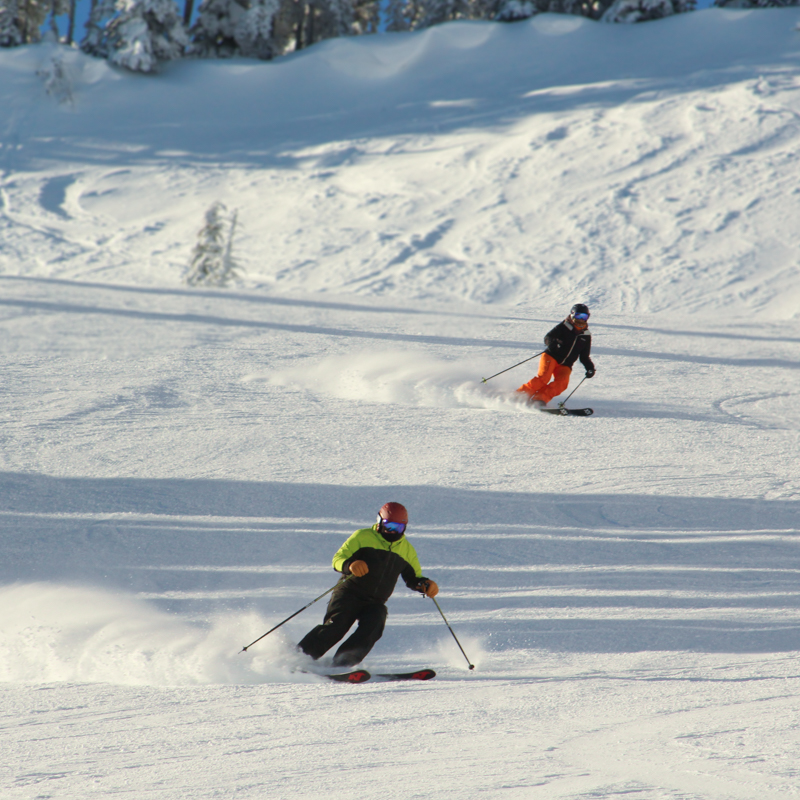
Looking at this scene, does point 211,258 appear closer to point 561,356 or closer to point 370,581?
point 561,356

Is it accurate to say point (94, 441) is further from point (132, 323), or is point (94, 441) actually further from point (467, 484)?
point (132, 323)

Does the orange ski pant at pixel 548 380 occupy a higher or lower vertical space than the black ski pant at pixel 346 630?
higher

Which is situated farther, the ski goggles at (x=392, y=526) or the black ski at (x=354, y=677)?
the ski goggles at (x=392, y=526)

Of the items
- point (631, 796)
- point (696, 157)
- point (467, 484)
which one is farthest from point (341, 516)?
point (696, 157)

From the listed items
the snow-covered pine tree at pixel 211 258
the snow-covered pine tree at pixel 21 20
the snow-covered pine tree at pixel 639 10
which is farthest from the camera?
the snow-covered pine tree at pixel 21 20

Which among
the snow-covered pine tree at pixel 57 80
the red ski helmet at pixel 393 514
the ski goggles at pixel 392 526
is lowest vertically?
the ski goggles at pixel 392 526

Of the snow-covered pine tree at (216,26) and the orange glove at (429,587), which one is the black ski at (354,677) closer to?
the orange glove at (429,587)

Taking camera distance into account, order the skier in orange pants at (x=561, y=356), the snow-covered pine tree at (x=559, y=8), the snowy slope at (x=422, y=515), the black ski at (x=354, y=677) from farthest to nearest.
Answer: the snow-covered pine tree at (x=559, y=8) < the skier in orange pants at (x=561, y=356) < the black ski at (x=354, y=677) < the snowy slope at (x=422, y=515)

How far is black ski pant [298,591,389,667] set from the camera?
4.37 meters

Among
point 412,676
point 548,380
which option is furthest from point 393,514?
point 548,380

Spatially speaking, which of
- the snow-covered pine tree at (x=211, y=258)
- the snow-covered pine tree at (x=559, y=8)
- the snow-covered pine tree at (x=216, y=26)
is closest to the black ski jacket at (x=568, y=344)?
the snow-covered pine tree at (x=211, y=258)

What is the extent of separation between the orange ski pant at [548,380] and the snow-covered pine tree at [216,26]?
37.8 metres

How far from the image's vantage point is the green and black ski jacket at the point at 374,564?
4.61 m

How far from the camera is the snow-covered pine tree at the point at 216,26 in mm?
39812
